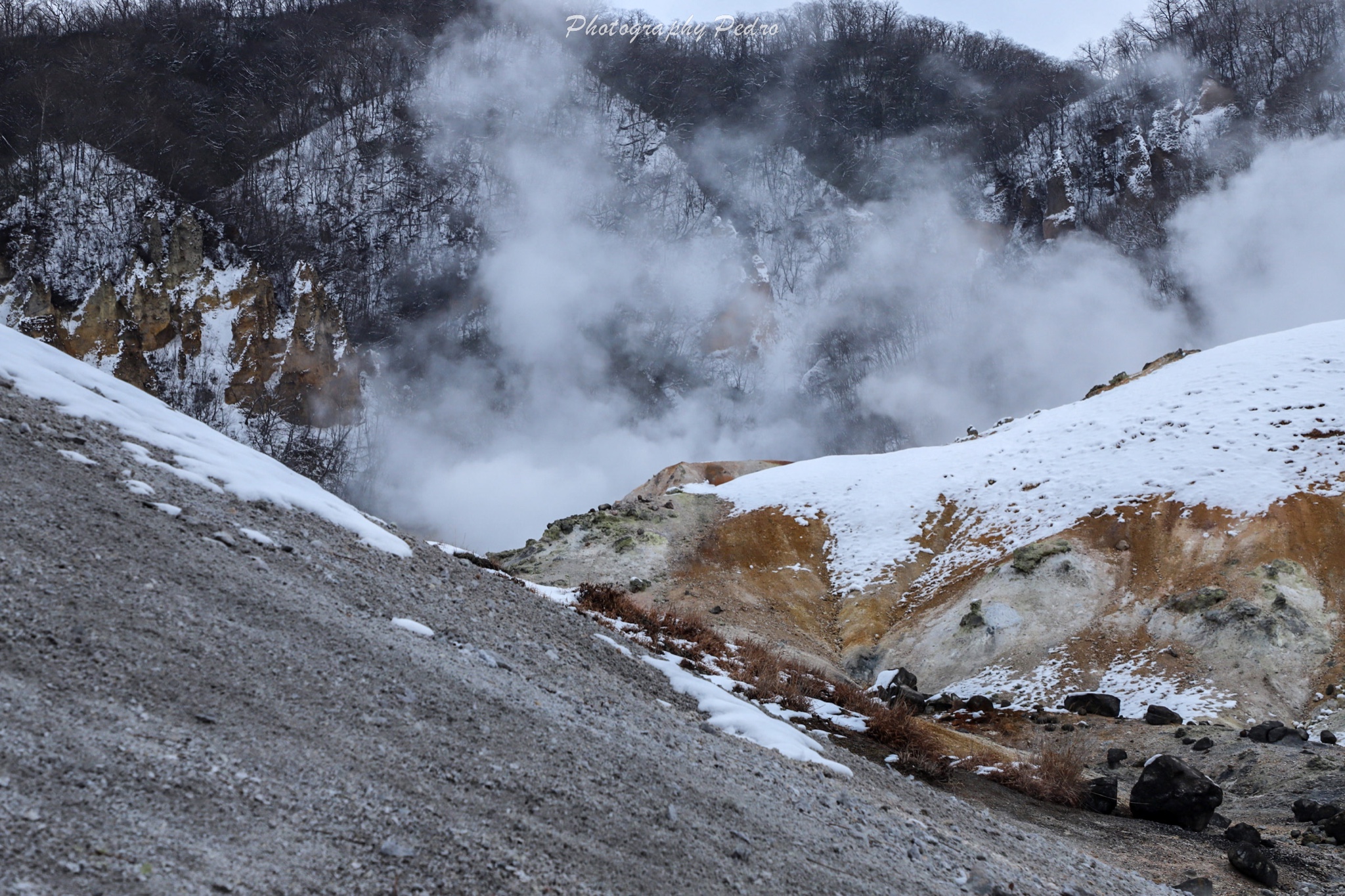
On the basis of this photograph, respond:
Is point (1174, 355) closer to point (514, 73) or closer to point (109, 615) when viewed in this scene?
point (109, 615)

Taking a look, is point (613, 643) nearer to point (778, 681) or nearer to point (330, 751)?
point (778, 681)

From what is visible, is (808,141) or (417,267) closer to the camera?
(417,267)

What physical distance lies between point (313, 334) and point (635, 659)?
3070 inches

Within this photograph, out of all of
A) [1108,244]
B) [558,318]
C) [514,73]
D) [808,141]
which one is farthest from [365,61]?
[1108,244]

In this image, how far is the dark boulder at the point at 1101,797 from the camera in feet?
37.9

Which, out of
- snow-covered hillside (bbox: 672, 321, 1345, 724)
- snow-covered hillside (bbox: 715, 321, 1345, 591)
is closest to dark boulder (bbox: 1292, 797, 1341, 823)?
snow-covered hillside (bbox: 672, 321, 1345, 724)

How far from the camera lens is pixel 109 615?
5.12m

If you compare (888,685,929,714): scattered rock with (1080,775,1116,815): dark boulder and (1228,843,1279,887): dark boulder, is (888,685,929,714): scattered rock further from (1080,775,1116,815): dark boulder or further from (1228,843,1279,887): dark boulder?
(1228,843,1279,887): dark boulder

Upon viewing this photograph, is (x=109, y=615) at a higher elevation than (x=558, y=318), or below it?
below

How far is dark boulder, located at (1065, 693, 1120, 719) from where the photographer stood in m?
19.4

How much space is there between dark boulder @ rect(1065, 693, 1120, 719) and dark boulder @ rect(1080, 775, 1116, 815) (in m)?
8.59

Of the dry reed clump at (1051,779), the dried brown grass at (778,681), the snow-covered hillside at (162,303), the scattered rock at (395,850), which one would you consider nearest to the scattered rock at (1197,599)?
the dried brown grass at (778,681)

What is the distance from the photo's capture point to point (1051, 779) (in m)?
11.8

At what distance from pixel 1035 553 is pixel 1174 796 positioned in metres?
→ 16.4
